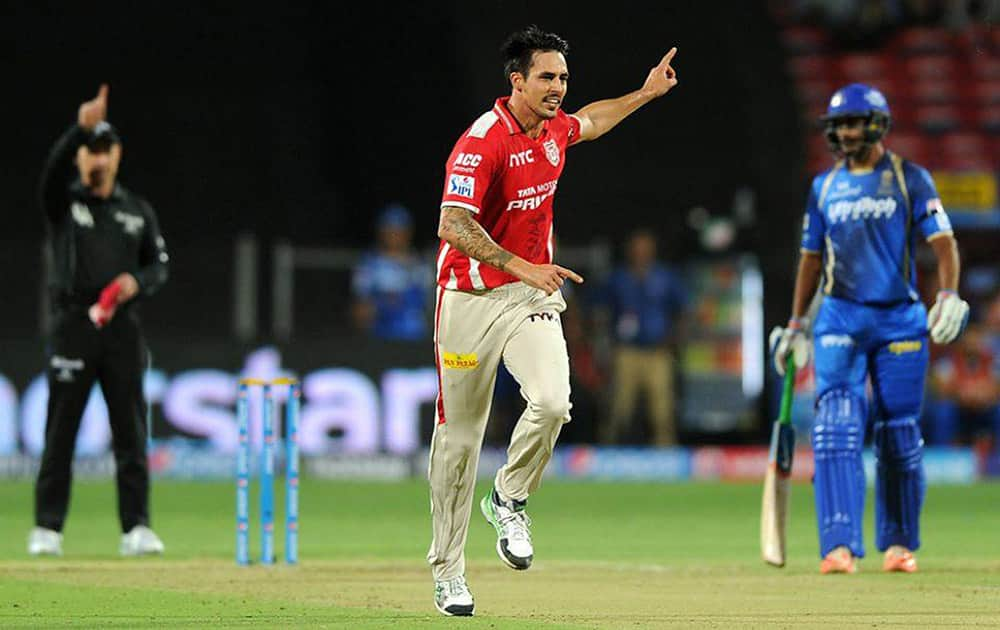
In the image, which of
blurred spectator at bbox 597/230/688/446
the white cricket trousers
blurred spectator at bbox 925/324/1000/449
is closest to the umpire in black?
the white cricket trousers

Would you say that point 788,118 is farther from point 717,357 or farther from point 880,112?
point 880,112

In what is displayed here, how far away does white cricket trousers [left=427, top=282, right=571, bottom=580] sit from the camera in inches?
280


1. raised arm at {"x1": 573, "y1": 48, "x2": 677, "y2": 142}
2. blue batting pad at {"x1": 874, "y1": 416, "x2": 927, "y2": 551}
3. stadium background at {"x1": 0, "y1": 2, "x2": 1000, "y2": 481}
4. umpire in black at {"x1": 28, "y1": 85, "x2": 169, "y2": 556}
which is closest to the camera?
raised arm at {"x1": 573, "y1": 48, "x2": 677, "y2": 142}

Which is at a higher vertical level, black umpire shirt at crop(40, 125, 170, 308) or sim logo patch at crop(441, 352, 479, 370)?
black umpire shirt at crop(40, 125, 170, 308)

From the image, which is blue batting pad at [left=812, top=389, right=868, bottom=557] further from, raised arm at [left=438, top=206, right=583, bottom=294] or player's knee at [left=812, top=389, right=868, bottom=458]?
raised arm at [left=438, top=206, right=583, bottom=294]

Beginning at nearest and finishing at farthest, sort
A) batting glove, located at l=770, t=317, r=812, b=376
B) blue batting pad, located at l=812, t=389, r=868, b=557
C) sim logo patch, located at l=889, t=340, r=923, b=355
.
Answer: blue batting pad, located at l=812, t=389, r=868, b=557, sim logo patch, located at l=889, t=340, r=923, b=355, batting glove, located at l=770, t=317, r=812, b=376

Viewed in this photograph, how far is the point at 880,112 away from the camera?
9.31 m

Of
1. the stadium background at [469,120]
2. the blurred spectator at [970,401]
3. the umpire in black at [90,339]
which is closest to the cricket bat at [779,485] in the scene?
the umpire in black at [90,339]

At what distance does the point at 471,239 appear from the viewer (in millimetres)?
6938

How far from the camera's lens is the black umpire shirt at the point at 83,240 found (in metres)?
10.2

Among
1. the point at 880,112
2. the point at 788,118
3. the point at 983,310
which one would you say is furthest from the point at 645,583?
the point at 788,118

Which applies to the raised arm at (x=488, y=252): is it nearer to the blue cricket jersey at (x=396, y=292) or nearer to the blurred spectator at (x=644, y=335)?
the blue cricket jersey at (x=396, y=292)

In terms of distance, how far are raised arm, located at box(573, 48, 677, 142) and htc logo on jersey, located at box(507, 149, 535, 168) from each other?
486 millimetres

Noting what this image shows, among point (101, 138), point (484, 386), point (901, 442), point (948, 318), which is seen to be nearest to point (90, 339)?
point (101, 138)
